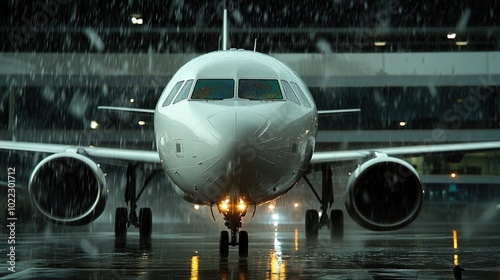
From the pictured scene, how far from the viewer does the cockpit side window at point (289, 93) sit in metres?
11.5

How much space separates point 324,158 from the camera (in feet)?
52.6

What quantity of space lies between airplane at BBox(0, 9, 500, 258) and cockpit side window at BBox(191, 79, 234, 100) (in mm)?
14

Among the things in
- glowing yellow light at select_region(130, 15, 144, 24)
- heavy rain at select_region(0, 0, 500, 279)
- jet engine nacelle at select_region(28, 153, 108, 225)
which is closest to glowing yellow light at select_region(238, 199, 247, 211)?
heavy rain at select_region(0, 0, 500, 279)

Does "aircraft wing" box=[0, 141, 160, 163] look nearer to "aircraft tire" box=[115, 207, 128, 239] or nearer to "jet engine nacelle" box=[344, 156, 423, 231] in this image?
"aircraft tire" box=[115, 207, 128, 239]

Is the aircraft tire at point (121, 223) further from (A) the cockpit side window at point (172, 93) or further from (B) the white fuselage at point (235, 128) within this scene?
(A) the cockpit side window at point (172, 93)

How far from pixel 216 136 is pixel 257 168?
69 centimetres

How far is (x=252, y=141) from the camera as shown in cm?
975

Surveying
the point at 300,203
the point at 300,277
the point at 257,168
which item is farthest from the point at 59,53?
the point at 300,277

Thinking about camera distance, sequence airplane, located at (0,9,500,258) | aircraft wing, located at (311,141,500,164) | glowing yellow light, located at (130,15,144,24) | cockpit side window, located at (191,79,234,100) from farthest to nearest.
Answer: glowing yellow light, located at (130,15,144,24)
aircraft wing, located at (311,141,500,164)
cockpit side window, located at (191,79,234,100)
airplane, located at (0,9,500,258)

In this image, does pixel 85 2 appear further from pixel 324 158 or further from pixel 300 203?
pixel 300 203

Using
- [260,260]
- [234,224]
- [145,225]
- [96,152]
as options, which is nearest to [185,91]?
[234,224]

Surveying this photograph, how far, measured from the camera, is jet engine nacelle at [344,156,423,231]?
14.4m

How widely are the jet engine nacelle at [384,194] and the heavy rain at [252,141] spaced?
1.5 inches

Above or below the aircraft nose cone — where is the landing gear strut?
below
